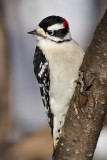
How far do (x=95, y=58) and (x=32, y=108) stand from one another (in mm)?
4838

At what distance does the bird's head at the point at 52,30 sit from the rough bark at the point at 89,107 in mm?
706

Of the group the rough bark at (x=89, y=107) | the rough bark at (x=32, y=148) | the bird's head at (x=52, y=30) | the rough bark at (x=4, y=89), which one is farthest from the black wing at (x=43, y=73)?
the rough bark at (x=4, y=89)

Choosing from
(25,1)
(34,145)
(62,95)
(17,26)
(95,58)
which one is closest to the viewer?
(95,58)

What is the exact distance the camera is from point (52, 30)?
12.4 ft

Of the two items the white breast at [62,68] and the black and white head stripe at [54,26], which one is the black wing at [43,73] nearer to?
the white breast at [62,68]

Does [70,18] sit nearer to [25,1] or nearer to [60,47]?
[25,1]

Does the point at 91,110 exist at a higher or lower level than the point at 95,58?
lower

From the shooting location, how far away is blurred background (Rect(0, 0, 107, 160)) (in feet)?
19.3

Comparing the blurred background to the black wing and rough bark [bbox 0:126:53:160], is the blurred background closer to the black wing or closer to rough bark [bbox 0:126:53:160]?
rough bark [bbox 0:126:53:160]

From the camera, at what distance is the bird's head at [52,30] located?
3760 mm

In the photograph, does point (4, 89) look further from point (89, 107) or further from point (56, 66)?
point (89, 107)

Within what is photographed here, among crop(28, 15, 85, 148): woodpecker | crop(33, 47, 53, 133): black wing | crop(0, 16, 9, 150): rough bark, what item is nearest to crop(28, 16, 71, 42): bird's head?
crop(28, 15, 85, 148): woodpecker

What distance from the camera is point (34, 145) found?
18.7 ft

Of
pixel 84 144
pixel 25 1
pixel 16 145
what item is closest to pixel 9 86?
pixel 16 145
